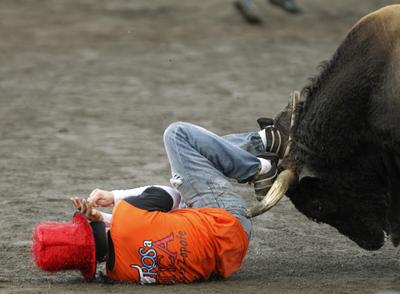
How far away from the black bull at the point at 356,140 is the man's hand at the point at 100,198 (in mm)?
1039

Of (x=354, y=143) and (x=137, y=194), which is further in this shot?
(x=354, y=143)

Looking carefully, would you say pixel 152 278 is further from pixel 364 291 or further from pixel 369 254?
pixel 369 254

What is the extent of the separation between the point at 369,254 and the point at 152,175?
226 centimetres

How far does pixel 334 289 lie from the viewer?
16.7 ft

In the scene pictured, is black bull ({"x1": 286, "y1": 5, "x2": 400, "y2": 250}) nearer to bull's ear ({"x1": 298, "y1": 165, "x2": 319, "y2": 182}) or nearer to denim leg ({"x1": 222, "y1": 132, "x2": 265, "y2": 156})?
bull's ear ({"x1": 298, "y1": 165, "x2": 319, "y2": 182})

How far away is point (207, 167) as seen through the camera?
18.2 ft

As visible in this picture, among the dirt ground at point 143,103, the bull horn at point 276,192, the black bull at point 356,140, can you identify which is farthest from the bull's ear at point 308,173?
the dirt ground at point 143,103

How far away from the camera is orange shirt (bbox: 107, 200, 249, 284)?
5.14m

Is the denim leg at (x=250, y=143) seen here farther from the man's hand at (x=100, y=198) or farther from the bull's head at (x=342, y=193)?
the man's hand at (x=100, y=198)

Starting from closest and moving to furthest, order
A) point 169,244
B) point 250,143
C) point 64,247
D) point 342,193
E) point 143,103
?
point 64,247, point 169,244, point 342,193, point 250,143, point 143,103

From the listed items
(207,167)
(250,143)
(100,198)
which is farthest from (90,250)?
(250,143)

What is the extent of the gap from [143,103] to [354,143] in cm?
542

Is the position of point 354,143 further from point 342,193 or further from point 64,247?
point 64,247

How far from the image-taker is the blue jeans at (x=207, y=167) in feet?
17.8
